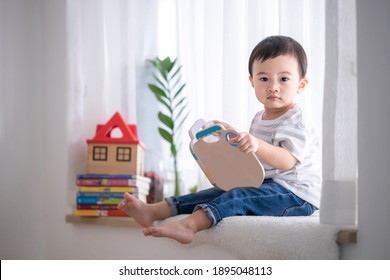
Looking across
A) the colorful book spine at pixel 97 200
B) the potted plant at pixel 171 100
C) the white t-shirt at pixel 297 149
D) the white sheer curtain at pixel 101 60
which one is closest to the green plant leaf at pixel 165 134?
the potted plant at pixel 171 100

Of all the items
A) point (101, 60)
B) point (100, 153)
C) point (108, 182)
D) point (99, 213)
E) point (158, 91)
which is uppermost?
point (101, 60)

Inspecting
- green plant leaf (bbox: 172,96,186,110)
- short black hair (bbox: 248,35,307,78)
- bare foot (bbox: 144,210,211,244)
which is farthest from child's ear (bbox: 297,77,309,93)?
green plant leaf (bbox: 172,96,186,110)

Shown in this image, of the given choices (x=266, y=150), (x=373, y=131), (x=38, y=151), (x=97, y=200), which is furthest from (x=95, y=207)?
(x=373, y=131)

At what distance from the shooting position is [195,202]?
142 cm

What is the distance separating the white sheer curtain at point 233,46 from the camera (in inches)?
60.7

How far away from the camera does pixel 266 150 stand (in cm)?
123

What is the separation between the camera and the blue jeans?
124cm

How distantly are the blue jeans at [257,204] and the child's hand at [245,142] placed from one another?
0.17m

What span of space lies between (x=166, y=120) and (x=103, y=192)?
0.39m

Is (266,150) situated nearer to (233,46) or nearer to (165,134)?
(233,46)

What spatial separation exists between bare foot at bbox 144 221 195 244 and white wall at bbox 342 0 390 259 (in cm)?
36
